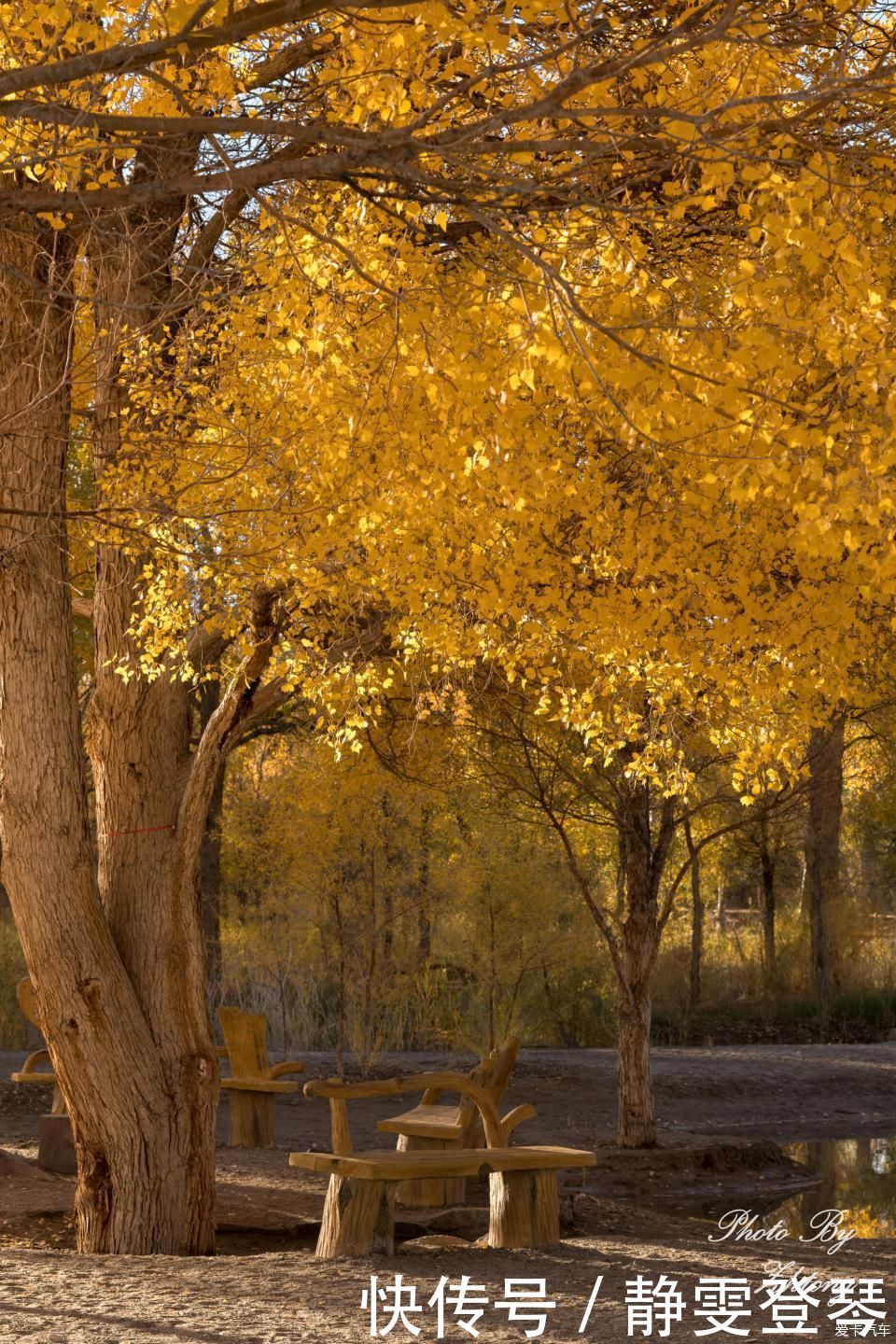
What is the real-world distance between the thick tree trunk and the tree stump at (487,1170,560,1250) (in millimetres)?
1703

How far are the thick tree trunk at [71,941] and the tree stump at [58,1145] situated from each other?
252cm

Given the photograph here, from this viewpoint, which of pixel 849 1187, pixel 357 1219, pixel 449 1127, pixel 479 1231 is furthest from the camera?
pixel 849 1187

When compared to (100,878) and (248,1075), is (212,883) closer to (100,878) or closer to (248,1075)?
(248,1075)

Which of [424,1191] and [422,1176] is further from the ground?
[422,1176]

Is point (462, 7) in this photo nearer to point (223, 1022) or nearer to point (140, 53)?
point (140, 53)

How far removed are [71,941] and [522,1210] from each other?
2.65m

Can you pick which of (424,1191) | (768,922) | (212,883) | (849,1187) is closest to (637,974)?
(849,1187)

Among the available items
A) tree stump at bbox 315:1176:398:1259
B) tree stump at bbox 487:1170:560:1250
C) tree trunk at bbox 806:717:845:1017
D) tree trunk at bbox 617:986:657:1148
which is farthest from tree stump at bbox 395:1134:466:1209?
tree trunk at bbox 806:717:845:1017

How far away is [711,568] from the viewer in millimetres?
7664

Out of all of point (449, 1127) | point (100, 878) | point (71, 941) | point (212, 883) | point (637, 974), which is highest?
point (212, 883)

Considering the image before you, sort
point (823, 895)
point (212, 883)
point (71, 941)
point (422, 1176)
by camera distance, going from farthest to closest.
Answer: point (823, 895) < point (212, 883) < point (71, 941) < point (422, 1176)

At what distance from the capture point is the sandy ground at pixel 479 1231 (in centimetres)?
553

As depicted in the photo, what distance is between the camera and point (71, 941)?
7.83m

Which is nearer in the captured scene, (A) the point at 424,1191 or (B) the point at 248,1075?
(A) the point at 424,1191
